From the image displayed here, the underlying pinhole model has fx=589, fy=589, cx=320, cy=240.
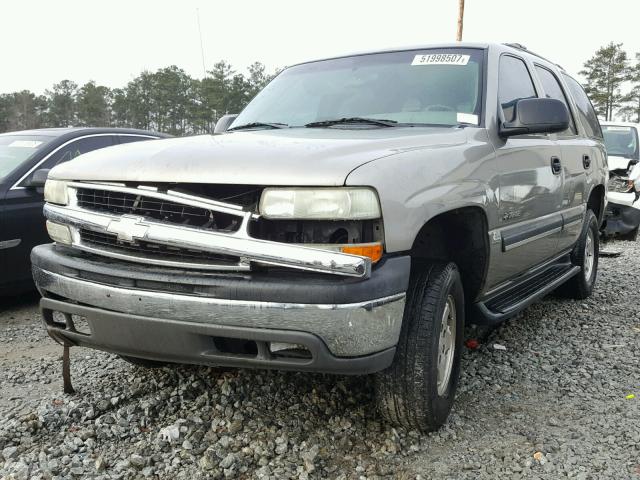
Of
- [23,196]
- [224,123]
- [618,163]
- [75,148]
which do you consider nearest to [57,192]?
[224,123]

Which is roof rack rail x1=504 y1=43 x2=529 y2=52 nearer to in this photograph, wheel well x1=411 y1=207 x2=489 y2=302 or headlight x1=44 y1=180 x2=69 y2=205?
wheel well x1=411 y1=207 x2=489 y2=302

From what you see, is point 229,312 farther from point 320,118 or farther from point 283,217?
point 320,118

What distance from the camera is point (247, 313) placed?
6.60 feet

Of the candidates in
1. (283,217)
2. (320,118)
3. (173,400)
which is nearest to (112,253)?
(283,217)

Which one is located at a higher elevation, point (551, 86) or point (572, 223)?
point (551, 86)

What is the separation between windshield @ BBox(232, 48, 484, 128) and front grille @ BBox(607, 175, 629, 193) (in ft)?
20.1

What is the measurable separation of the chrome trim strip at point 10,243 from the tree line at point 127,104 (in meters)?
44.7

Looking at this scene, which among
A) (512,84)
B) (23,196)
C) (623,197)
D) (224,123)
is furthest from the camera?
(623,197)

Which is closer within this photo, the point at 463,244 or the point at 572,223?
the point at 463,244

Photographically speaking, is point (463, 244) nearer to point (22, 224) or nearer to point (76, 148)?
point (22, 224)

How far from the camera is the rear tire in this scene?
477 cm

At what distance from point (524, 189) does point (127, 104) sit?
55.8 m

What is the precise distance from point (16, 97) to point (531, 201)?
62.7 m

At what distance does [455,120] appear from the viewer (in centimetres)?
305
